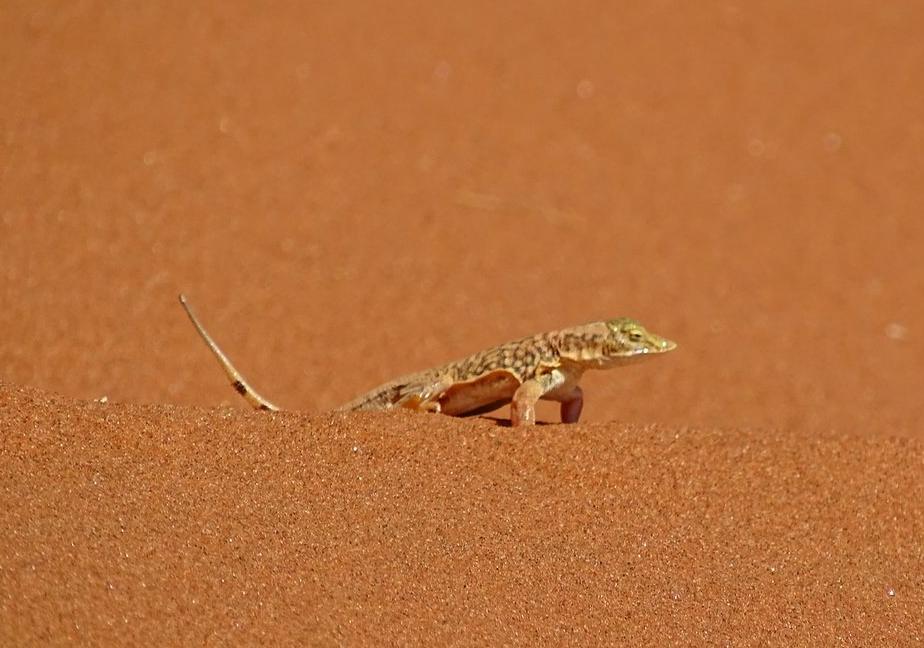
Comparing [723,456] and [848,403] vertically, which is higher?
[723,456]

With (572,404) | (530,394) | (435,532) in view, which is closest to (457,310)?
(572,404)

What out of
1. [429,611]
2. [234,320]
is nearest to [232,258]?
[234,320]

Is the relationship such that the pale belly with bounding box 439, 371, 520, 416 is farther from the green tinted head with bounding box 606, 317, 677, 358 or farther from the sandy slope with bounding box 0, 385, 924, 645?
the sandy slope with bounding box 0, 385, 924, 645

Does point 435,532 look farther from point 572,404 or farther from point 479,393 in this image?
point 572,404

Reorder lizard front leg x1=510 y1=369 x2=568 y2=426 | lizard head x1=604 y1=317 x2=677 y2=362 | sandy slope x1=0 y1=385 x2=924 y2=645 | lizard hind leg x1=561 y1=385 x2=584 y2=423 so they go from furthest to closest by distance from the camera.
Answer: lizard hind leg x1=561 y1=385 x2=584 y2=423, lizard head x1=604 y1=317 x2=677 y2=362, lizard front leg x1=510 y1=369 x2=568 y2=426, sandy slope x1=0 y1=385 x2=924 y2=645

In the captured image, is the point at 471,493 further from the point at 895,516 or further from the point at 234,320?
the point at 234,320

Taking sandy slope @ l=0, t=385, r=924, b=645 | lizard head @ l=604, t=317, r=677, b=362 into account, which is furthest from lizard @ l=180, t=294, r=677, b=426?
sandy slope @ l=0, t=385, r=924, b=645

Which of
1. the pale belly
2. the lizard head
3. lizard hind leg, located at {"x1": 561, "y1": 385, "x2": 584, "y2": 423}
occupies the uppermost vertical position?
the lizard head
